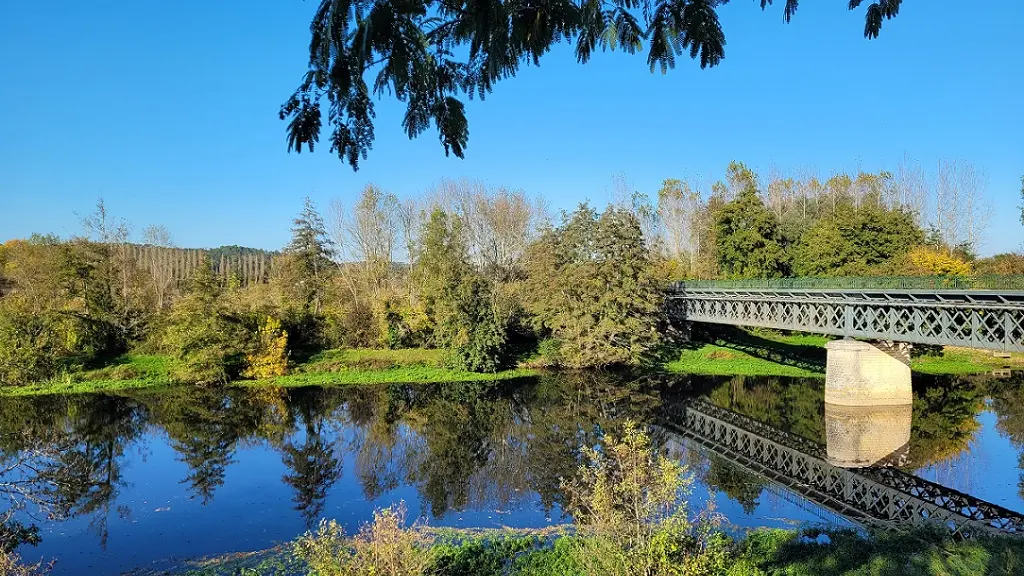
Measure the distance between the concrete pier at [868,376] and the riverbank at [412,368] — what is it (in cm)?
794

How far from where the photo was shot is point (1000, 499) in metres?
14.7

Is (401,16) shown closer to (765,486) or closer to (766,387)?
(765,486)

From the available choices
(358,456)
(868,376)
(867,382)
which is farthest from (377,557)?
(868,376)

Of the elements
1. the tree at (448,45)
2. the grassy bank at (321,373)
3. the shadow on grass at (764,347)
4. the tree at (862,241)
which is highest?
the tree at (862,241)

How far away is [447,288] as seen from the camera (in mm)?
33375

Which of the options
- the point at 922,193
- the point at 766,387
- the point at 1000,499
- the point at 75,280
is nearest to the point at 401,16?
the point at 1000,499

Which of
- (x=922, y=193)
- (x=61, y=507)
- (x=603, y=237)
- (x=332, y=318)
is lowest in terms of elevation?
(x=61, y=507)

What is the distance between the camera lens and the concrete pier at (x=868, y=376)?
956 inches

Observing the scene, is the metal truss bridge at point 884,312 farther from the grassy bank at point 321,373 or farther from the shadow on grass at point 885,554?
the grassy bank at point 321,373

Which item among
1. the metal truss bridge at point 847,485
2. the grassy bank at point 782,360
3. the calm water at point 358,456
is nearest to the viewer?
the metal truss bridge at point 847,485

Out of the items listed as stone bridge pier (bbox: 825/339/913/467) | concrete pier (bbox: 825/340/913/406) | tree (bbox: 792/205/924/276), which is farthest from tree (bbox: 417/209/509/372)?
tree (bbox: 792/205/924/276)

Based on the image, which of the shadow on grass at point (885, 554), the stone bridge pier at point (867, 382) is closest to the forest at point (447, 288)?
the stone bridge pier at point (867, 382)

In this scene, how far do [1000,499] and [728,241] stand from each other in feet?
110

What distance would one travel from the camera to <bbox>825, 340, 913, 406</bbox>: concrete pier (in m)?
24.3
